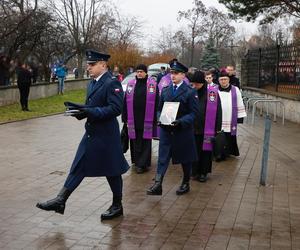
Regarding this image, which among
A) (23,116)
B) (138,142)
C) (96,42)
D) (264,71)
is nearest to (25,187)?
(138,142)

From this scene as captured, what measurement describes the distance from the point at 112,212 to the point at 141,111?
319 centimetres

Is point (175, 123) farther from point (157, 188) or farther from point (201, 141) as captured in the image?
point (201, 141)

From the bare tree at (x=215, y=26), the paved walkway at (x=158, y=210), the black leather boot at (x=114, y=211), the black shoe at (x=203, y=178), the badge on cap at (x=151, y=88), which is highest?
the bare tree at (x=215, y=26)

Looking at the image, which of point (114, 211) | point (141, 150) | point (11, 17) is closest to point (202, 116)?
point (141, 150)

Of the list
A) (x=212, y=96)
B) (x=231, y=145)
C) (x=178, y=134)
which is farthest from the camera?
(x=231, y=145)

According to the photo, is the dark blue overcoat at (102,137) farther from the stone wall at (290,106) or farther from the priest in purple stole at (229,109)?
the stone wall at (290,106)

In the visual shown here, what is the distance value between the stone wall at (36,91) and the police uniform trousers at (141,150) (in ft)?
41.7

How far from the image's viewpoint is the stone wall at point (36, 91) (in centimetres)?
2091

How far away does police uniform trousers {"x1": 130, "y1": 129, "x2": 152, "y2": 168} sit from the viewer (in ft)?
29.0

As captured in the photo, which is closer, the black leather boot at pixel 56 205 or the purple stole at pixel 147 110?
the black leather boot at pixel 56 205

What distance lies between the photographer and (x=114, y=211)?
239 inches

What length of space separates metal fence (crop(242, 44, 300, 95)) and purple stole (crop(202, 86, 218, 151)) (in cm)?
959

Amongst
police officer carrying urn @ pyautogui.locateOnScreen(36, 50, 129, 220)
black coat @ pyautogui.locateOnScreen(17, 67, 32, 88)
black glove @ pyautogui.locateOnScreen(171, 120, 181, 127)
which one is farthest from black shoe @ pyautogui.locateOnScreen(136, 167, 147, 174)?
black coat @ pyautogui.locateOnScreen(17, 67, 32, 88)

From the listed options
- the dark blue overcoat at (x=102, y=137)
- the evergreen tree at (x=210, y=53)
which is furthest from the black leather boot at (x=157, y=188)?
the evergreen tree at (x=210, y=53)
